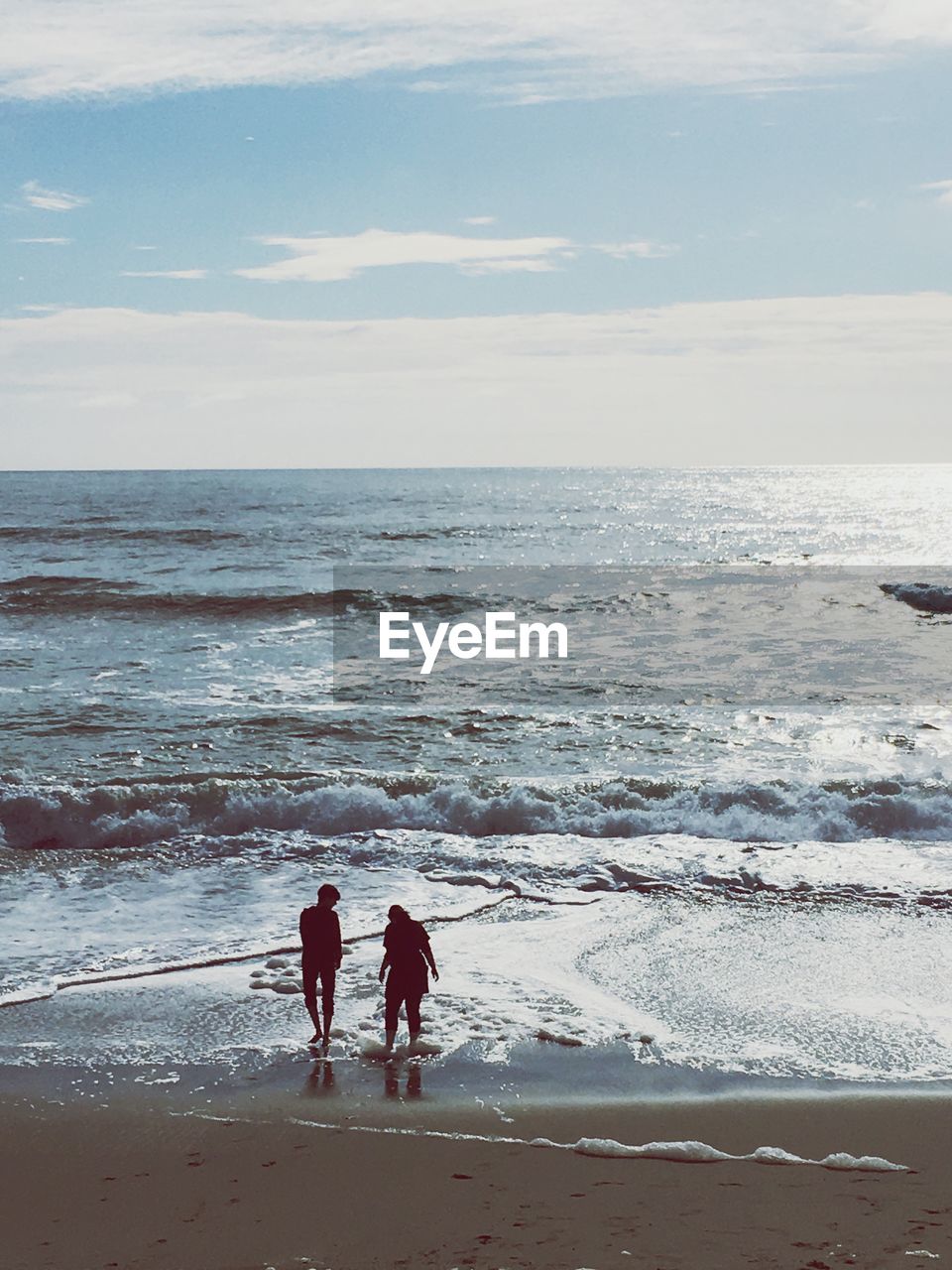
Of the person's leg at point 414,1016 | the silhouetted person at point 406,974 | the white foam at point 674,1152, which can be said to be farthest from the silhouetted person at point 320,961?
the white foam at point 674,1152

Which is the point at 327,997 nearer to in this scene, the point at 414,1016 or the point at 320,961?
the point at 320,961

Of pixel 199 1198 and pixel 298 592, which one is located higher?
pixel 298 592

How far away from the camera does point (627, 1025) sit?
9.12m

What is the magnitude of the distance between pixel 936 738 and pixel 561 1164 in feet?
49.8

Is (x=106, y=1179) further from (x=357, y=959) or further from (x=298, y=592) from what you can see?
(x=298, y=592)

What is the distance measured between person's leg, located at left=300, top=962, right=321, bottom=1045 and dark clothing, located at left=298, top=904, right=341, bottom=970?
0.04 meters

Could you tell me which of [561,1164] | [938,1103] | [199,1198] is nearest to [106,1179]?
[199,1198]

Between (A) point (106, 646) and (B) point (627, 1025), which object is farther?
(A) point (106, 646)

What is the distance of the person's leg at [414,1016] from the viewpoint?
8820 millimetres

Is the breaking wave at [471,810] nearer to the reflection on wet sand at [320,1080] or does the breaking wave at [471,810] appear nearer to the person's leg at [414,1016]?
the person's leg at [414,1016]

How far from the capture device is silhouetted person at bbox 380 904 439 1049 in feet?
28.8

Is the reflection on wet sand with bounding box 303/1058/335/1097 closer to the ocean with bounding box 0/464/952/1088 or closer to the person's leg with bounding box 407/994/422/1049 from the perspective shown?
the ocean with bounding box 0/464/952/1088

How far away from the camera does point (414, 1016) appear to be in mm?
8844

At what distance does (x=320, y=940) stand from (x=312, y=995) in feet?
1.40
